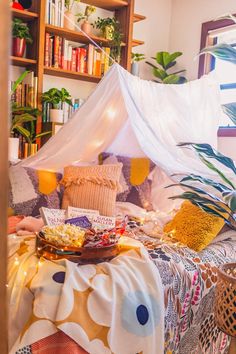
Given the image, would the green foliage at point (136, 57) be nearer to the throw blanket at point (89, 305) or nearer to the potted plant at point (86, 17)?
the potted plant at point (86, 17)

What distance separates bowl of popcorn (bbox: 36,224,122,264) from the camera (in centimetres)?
167

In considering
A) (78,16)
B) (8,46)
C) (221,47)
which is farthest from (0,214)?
(78,16)

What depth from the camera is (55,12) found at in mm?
3328

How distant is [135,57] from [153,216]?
206 centimetres

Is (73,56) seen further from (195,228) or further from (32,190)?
(195,228)

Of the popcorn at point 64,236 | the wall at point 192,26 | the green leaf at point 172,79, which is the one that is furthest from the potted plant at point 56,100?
the popcorn at point 64,236

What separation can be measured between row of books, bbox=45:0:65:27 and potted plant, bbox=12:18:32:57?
0.23 meters

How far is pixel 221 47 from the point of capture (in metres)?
1.24

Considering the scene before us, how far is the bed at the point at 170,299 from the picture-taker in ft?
4.41

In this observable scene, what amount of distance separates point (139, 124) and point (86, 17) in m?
1.73

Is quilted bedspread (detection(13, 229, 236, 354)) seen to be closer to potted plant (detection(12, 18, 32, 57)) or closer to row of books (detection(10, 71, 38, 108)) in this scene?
row of books (detection(10, 71, 38, 108))

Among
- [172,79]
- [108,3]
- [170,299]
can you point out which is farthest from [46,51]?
[170,299]

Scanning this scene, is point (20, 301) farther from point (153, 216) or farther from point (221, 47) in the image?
point (153, 216)

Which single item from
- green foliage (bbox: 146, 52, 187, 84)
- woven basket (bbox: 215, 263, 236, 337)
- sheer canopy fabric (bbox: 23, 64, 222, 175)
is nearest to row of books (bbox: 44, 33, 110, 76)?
green foliage (bbox: 146, 52, 187, 84)
